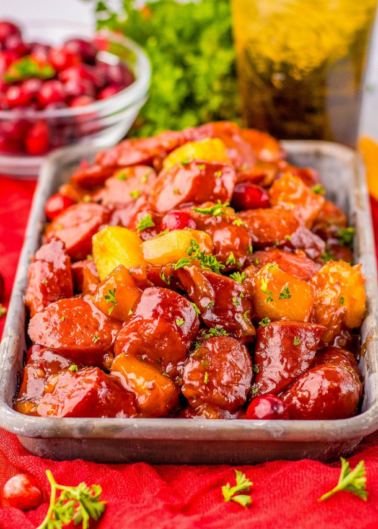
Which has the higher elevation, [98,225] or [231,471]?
[98,225]

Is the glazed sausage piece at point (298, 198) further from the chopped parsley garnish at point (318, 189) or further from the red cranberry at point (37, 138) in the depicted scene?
the red cranberry at point (37, 138)

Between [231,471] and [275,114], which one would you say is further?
[275,114]

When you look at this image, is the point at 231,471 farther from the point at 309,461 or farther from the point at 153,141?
the point at 153,141

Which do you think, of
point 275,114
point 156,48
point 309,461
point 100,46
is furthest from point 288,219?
point 100,46

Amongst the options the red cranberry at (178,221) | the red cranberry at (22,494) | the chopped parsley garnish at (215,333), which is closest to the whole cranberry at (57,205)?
the red cranberry at (178,221)

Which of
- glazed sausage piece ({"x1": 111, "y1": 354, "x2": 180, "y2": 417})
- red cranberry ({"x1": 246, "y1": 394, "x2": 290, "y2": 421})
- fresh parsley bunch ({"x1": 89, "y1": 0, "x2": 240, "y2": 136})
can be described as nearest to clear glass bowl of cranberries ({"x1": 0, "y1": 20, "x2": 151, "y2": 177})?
fresh parsley bunch ({"x1": 89, "y1": 0, "x2": 240, "y2": 136})

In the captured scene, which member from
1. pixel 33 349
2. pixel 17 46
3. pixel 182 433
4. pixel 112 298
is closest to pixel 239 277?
pixel 112 298

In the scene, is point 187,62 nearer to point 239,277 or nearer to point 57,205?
point 57,205

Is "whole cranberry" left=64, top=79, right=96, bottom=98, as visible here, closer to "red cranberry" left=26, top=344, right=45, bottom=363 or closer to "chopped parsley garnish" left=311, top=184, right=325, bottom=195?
"chopped parsley garnish" left=311, top=184, right=325, bottom=195
